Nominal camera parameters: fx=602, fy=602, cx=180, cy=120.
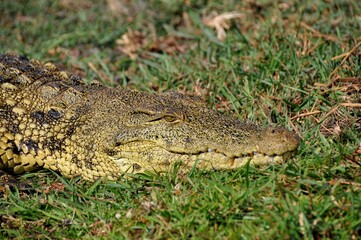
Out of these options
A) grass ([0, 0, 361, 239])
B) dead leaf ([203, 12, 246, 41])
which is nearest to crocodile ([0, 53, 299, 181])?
grass ([0, 0, 361, 239])

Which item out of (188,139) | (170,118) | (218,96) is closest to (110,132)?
(170,118)

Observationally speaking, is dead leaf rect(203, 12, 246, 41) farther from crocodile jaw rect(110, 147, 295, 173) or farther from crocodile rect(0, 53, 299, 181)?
crocodile jaw rect(110, 147, 295, 173)

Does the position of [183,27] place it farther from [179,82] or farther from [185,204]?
[185,204]

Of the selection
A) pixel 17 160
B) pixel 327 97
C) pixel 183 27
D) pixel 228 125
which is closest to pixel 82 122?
pixel 17 160

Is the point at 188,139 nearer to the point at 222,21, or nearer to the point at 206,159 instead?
the point at 206,159

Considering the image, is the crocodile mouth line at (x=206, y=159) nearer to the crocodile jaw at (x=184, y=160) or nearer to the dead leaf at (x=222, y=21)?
the crocodile jaw at (x=184, y=160)

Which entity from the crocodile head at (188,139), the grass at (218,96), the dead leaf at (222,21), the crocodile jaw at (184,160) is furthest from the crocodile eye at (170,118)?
the dead leaf at (222,21)
